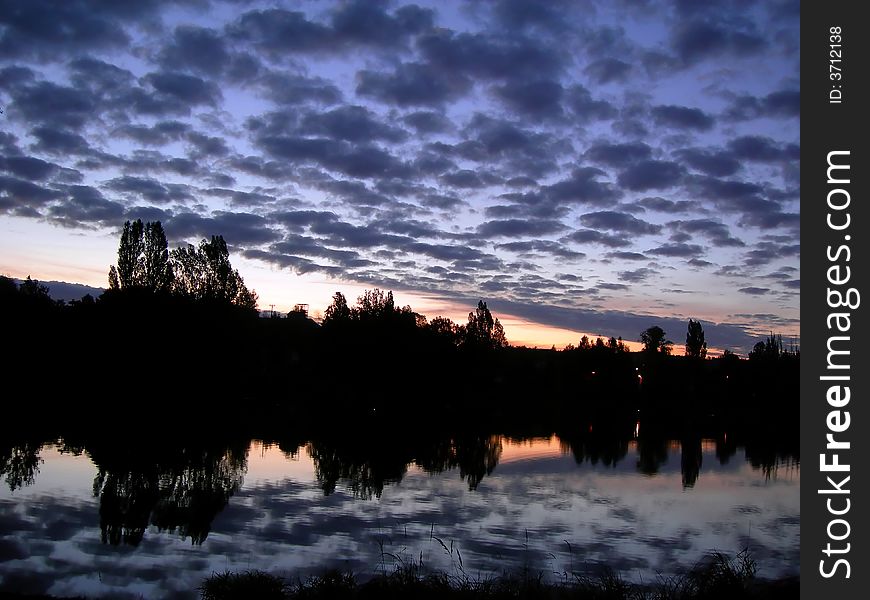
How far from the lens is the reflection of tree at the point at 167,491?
1792 cm

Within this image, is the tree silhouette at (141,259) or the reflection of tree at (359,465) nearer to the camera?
the reflection of tree at (359,465)

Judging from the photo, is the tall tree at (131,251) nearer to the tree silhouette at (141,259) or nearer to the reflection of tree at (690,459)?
the tree silhouette at (141,259)

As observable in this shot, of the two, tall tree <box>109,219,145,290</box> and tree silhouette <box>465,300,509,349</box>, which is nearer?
tall tree <box>109,219,145,290</box>

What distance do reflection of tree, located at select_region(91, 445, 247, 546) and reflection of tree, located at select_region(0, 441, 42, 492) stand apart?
76.1 inches

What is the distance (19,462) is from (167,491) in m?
7.98

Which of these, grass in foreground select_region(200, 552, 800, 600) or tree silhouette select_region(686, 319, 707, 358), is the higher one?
tree silhouette select_region(686, 319, 707, 358)

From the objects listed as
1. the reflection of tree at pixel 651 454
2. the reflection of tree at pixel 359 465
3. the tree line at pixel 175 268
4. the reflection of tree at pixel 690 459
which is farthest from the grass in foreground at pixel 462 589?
the tree line at pixel 175 268

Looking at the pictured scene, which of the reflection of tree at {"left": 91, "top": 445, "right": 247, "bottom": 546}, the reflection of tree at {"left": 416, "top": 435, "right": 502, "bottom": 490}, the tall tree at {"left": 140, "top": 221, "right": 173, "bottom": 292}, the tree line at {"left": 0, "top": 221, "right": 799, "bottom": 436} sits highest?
the tall tree at {"left": 140, "top": 221, "right": 173, "bottom": 292}

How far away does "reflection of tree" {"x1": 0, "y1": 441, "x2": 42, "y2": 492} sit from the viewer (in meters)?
23.3

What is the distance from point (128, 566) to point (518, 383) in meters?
101

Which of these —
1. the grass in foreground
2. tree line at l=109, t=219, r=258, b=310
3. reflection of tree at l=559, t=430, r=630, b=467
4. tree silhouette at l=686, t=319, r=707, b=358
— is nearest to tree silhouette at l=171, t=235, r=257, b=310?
tree line at l=109, t=219, r=258, b=310

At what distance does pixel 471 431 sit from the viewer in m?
48.9

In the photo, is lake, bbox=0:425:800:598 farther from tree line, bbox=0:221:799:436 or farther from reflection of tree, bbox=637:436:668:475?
tree line, bbox=0:221:799:436

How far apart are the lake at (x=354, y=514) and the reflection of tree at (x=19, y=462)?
A: 0.08m
